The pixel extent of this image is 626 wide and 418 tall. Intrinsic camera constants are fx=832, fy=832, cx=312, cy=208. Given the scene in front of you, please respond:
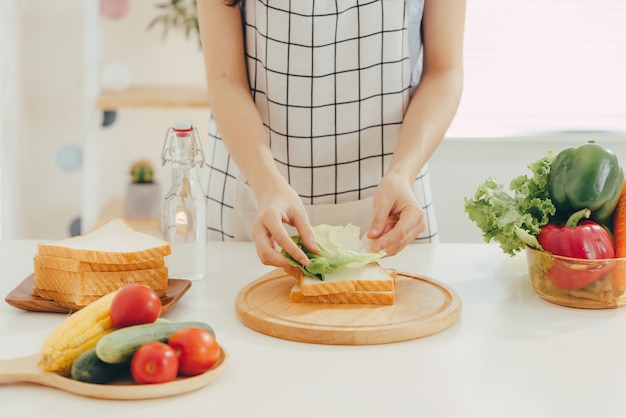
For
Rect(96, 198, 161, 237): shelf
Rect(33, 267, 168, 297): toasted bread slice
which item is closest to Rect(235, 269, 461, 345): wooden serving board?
Rect(33, 267, 168, 297): toasted bread slice

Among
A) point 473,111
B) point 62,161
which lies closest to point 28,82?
point 62,161

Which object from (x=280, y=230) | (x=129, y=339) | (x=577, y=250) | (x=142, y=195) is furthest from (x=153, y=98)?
(x=129, y=339)

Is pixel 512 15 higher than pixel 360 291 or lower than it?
higher

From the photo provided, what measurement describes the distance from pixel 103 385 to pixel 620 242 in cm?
82

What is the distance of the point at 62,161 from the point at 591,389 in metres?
2.79

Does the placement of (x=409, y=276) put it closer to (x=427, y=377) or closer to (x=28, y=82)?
(x=427, y=377)

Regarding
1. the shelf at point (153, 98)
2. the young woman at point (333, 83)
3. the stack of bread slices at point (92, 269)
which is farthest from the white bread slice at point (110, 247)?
the shelf at point (153, 98)

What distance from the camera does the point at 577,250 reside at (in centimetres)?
127

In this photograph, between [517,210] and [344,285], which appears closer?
[344,285]

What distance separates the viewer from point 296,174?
1.80m

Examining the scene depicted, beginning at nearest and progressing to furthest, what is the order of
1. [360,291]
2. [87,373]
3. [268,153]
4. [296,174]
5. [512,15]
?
[87,373]
[360,291]
[268,153]
[296,174]
[512,15]

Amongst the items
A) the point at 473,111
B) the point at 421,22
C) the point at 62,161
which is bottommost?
the point at 62,161

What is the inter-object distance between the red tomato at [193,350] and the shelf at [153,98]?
2019 mm

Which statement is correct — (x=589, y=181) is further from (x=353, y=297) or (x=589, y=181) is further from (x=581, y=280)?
(x=353, y=297)
